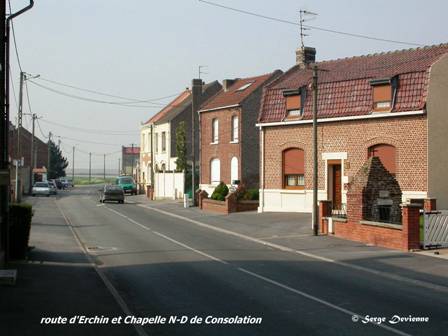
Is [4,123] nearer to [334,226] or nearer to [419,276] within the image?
[419,276]

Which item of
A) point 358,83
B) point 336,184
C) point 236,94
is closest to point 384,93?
point 358,83

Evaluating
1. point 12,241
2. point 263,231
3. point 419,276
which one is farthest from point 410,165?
point 12,241

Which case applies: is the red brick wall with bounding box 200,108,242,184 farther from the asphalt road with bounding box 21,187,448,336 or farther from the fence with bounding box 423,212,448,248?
the fence with bounding box 423,212,448,248

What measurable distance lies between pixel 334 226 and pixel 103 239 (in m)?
8.65

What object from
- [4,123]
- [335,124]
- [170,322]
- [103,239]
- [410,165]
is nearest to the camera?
[170,322]

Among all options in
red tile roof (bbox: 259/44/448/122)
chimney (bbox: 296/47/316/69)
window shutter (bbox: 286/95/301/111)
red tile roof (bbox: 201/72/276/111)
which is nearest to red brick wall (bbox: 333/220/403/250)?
red tile roof (bbox: 259/44/448/122)

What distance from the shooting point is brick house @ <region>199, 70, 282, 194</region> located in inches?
1790

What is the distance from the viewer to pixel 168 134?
64812 mm

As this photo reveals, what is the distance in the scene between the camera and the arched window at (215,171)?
47.7 metres

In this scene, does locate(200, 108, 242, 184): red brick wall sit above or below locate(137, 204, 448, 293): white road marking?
above

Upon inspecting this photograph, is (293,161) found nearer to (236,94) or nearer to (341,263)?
(236,94)

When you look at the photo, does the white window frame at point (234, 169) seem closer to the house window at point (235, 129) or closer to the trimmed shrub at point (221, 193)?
the house window at point (235, 129)

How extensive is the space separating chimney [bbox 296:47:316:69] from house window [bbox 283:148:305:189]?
772 cm

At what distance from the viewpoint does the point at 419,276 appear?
14938 millimetres
